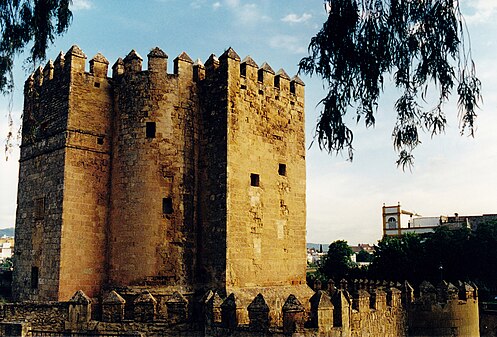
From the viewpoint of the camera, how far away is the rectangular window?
16.2m

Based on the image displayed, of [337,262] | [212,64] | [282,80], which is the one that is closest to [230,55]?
[212,64]

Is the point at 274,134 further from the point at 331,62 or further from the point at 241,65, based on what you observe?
the point at 331,62

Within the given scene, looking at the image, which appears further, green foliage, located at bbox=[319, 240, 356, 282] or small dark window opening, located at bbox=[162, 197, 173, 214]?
green foliage, located at bbox=[319, 240, 356, 282]

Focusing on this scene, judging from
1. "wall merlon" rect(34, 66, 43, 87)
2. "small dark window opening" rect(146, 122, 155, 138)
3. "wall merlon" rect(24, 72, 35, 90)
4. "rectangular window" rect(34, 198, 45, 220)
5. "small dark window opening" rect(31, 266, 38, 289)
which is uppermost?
"wall merlon" rect(34, 66, 43, 87)

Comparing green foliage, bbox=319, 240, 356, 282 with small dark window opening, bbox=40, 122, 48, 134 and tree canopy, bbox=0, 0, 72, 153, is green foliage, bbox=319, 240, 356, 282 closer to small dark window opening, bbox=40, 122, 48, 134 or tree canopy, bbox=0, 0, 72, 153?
small dark window opening, bbox=40, 122, 48, 134

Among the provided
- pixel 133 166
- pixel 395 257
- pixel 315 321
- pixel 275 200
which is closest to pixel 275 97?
pixel 275 200

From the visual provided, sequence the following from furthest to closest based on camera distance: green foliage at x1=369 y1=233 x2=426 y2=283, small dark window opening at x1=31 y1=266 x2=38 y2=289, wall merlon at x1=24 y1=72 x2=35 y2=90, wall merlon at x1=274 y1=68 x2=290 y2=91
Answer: green foliage at x1=369 y1=233 x2=426 y2=283 → wall merlon at x1=274 y1=68 x2=290 y2=91 → small dark window opening at x1=31 y1=266 x2=38 y2=289 → wall merlon at x1=24 y1=72 x2=35 y2=90

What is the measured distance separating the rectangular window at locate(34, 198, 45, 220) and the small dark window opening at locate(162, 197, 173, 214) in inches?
151

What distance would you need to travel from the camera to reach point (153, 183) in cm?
1582

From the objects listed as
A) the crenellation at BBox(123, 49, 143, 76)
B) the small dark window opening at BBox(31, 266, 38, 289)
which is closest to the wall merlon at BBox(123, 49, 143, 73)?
the crenellation at BBox(123, 49, 143, 76)

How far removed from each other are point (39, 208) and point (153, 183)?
387 centimetres

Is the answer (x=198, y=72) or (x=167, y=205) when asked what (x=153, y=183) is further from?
(x=198, y=72)

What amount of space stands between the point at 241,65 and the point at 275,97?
170 cm

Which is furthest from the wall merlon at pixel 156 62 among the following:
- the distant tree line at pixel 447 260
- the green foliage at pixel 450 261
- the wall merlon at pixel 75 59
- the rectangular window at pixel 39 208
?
the green foliage at pixel 450 261
